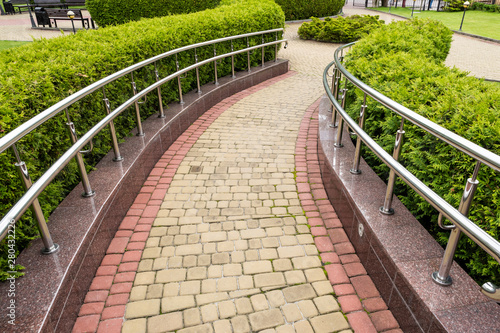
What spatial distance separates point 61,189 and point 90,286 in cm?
106

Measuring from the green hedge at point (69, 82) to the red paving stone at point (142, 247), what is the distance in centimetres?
66

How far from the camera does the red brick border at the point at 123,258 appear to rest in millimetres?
2822

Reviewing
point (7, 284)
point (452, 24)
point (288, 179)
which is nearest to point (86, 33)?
point (288, 179)

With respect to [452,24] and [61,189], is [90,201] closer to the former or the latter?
[61,189]

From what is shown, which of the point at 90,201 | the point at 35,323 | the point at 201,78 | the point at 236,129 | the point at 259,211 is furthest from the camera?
the point at 201,78

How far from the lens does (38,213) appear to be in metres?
2.66

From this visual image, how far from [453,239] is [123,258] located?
2811mm

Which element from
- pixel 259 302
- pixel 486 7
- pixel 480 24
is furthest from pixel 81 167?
pixel 486 7

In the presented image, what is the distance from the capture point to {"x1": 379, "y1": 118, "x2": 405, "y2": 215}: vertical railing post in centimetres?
296

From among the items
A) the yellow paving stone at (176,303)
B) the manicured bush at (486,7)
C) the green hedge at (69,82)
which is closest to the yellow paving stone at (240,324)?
the yellow paving stone at (176,303)

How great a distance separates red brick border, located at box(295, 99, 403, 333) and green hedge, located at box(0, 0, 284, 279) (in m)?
2.44

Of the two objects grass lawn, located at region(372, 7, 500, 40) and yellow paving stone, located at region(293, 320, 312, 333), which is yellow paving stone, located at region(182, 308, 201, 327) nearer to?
yellow paving stone, located at region(293, 320, 312, 333)

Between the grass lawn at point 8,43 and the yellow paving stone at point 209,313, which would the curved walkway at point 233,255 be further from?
the grass lawn at point 8,43

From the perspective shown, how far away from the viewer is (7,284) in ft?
8.39
